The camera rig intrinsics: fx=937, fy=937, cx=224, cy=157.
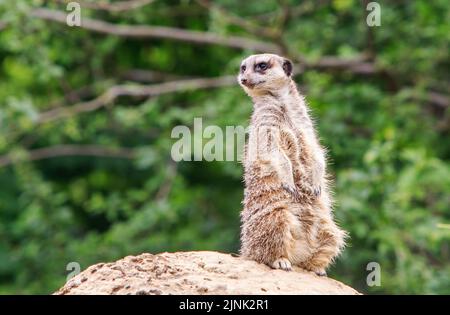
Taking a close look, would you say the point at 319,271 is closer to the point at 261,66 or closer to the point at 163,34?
the point at 261,66

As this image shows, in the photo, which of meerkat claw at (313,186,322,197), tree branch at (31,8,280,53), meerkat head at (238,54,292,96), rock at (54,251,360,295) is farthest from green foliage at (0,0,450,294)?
rock at (54,251,360,295)

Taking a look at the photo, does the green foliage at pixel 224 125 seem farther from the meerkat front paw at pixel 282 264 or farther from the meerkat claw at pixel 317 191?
the meerkat front paw at pixel 282 264

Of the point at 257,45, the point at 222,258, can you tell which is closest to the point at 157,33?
the point at 257,45

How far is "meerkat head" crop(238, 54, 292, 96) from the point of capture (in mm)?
5707

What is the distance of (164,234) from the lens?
11625 millimetres

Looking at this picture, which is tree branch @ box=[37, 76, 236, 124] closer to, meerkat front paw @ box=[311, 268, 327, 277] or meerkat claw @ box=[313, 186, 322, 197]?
meerkat claw @ box=[313, 186, 322, 197]

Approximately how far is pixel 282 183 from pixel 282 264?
17.9 inches

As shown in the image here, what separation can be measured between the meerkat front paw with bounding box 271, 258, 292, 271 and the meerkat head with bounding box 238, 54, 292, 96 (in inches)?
45.9

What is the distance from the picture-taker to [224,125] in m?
10.5

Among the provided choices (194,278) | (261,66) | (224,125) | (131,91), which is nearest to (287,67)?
(261,66)

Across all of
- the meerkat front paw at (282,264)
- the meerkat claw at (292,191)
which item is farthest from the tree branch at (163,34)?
the meerkat front paw at (282,264)

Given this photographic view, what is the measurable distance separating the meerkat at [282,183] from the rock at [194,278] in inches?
7.5

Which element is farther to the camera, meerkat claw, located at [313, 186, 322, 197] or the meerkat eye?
the meerkat eye

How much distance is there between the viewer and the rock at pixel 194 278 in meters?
4.44
